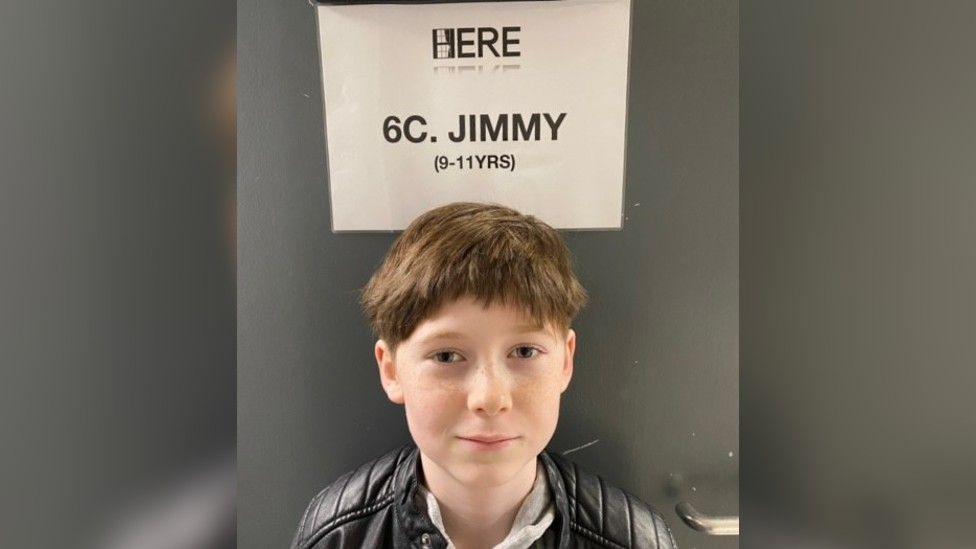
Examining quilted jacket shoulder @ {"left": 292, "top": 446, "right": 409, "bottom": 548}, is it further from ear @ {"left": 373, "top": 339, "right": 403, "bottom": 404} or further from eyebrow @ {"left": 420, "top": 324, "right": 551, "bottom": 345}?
eyebrow @ {"left": 420, "top": 324, "right": 551, "bottom": 345}

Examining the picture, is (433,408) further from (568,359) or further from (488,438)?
(568,359)

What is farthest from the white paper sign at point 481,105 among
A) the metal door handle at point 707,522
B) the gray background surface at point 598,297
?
the metal door handle at point 707,522

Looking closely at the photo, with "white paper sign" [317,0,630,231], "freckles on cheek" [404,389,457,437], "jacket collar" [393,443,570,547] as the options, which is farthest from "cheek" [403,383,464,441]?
"white paper sign" [317,0,630,231]

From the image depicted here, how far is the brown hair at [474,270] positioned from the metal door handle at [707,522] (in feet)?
1.05

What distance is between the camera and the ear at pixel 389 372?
901 mm

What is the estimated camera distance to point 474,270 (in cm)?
84

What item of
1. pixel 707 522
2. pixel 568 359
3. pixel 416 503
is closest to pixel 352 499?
pixel 416 503

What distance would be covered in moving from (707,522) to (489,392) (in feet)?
1.30

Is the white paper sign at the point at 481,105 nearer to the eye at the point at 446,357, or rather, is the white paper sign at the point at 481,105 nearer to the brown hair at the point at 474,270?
the brown hair at the point at 474,270

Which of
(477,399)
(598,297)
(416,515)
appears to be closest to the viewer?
(477,399)

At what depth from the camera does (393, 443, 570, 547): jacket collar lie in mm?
905

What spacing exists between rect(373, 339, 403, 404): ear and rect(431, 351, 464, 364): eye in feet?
0.25

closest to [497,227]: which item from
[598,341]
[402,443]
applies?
[598,341]
